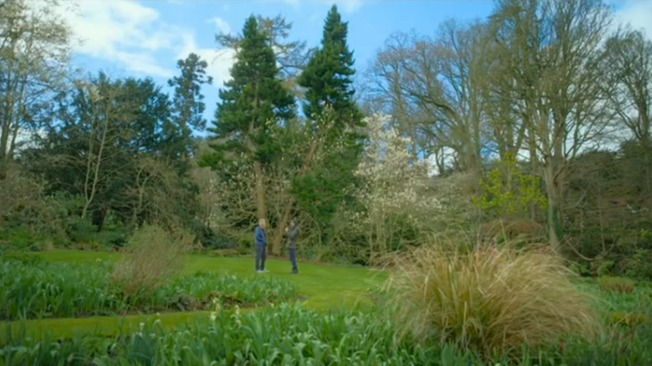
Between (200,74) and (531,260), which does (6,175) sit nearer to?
(531,260)

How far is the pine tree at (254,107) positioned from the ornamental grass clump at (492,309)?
17.0m

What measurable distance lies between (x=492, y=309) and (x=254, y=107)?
18.4 m

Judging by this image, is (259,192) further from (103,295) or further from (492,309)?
(492,309)

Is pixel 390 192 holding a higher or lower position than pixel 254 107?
lower

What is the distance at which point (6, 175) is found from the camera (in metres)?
16.4

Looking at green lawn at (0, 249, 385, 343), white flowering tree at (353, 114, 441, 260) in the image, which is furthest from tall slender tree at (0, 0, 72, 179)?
white flowering tree at (353, 114, 441, 260)

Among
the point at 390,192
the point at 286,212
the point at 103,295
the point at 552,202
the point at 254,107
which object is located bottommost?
the point at 103,295

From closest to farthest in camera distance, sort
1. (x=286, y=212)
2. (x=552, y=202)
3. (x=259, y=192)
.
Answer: (x=552, y=202) → (x=259, y=192) → (x=286, y=212)

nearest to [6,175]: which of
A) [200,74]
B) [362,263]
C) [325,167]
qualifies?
[325,167]

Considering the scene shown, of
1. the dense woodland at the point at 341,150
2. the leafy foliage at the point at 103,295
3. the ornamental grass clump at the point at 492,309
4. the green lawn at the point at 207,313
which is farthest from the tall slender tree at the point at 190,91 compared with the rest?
the ornamental grass clump at the point at 492,309

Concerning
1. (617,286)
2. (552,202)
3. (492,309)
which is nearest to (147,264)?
(492,309)

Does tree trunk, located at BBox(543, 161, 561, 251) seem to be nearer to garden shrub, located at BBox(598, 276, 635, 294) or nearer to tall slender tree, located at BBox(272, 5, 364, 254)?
tall slender tree, located at BBox(272, 5, 364, 254)

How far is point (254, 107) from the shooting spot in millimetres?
21656

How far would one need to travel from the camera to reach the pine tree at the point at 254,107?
2134cm
